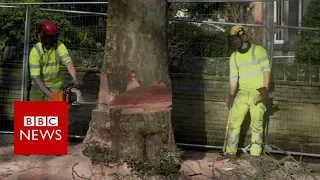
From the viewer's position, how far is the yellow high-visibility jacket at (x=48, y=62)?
7.96 metres

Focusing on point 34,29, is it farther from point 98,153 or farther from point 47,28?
point 98,153

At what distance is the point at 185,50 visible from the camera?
8625 millimetres

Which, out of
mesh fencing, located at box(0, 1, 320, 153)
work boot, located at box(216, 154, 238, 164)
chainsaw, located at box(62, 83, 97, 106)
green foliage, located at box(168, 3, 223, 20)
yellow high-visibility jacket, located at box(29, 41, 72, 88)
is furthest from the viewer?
green foliage, located at box(168, 3, 223, 20)

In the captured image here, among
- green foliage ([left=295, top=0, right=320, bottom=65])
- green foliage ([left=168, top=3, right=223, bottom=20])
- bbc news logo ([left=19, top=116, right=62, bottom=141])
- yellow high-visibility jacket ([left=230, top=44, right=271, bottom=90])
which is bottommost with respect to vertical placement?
bbc news logo ([left=19, top=116, right=62, bottom=141])

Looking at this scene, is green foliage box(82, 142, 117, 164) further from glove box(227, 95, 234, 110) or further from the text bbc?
glove box(227, 95, 234, 110)

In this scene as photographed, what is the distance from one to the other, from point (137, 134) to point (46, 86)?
232 cm

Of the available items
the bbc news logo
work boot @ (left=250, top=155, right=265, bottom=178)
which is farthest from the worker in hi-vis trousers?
the bbc news logo

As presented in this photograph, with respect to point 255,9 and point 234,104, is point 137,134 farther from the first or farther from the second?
point 255,9

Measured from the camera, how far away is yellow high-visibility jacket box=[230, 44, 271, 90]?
7.79 m

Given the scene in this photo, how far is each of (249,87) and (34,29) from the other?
11.6 feet

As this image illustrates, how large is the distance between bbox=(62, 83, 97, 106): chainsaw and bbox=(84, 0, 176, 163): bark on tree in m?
1.80

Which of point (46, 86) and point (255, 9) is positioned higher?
point (255, 9)

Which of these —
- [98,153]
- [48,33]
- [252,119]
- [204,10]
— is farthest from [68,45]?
[252,119]

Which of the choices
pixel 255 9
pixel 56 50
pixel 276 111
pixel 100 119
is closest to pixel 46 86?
pixel 56 50
